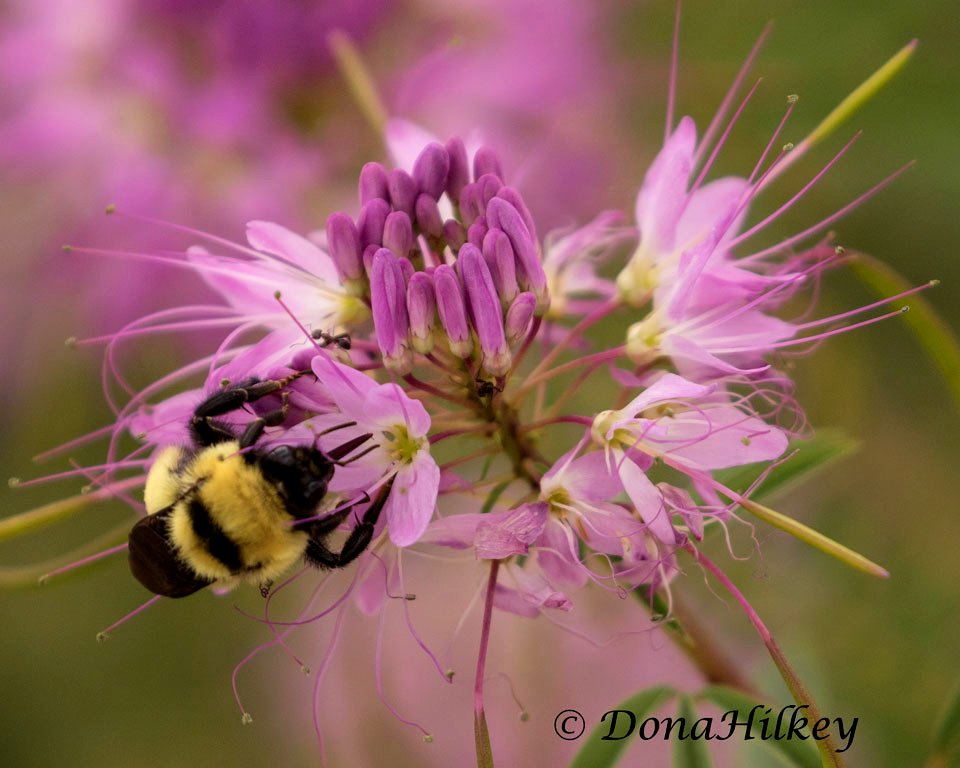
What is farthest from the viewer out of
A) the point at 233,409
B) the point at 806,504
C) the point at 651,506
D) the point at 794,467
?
the point at 806,504

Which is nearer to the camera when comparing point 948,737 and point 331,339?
point 331,339

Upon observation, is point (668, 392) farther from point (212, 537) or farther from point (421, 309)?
point (212, 537)

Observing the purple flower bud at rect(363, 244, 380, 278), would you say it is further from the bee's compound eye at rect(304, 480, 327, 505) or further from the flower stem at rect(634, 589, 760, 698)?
the flower stem at rect(634, 589, 760, 698)

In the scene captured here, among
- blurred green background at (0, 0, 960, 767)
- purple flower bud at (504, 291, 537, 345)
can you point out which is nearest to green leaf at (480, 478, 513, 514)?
purple flower bud at (504, 291, 537, 345)

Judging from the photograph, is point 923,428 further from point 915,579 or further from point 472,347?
point 472,347

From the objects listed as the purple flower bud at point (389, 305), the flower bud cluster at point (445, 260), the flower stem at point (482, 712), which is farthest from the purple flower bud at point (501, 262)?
the flower stem at point (482, 712)

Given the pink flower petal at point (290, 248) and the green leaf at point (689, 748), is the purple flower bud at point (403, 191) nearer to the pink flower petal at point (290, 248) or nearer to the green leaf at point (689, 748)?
the pink flower petal at point (290, 248)

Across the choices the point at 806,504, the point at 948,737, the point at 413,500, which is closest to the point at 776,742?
the point at 948,737

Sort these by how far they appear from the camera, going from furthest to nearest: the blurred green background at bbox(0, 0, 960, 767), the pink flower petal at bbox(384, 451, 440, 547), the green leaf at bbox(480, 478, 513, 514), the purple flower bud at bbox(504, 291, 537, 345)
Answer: the blurred green background at bbox(0, 0, 960, 767) → the green leaf at bbox(480, 478, 513, 514) → the purple flower bud at bbox(504, 291, 537, 345) → the pink flower petal at bbox(384, 451, 440, 547)
